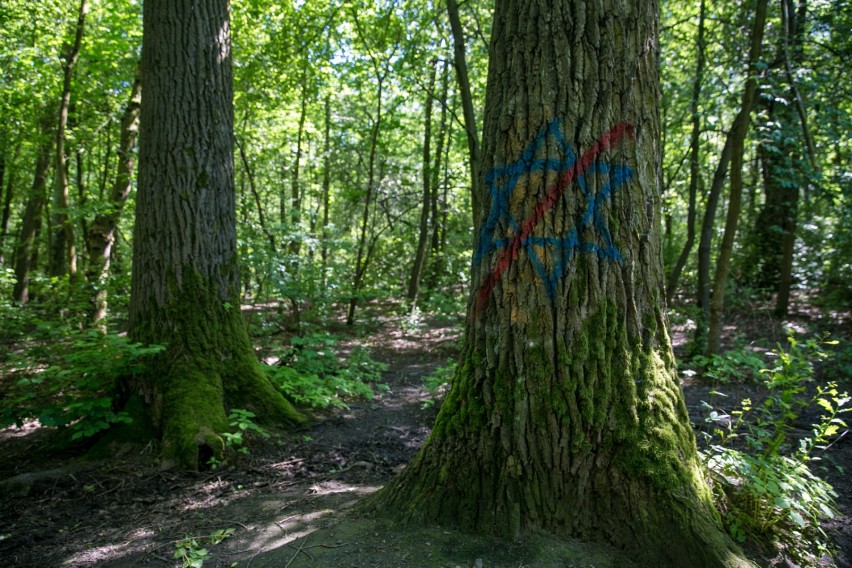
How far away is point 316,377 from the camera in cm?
582

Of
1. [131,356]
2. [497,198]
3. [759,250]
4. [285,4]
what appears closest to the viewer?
[497,198]

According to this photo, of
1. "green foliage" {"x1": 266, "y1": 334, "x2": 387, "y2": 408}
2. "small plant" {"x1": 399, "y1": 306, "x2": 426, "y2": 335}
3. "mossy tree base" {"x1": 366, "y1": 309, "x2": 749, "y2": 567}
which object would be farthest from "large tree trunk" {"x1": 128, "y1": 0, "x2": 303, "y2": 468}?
"small plant" {"x1": 399, "y1": 306, "x2": 426, "y2": 335}

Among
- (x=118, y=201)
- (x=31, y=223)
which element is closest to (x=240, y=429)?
(x=118, y=201)

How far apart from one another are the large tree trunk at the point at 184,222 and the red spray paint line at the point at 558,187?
10.6 feet

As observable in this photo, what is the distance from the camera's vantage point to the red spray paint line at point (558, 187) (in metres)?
2.43

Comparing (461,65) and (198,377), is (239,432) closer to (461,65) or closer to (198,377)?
(198,377)

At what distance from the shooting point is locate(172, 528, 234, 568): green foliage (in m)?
2.53

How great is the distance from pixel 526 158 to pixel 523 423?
130 cm

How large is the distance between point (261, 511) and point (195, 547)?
1.95 ft

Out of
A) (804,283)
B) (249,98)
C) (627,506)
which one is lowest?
(627,506)

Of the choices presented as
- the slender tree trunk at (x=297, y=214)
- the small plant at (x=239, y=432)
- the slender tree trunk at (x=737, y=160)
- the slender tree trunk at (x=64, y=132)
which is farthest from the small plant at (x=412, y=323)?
the small plant at (x=239, y=432)

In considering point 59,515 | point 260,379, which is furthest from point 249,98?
point 59,515

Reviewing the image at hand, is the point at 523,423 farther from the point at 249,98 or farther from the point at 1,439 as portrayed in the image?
the point at 249,98

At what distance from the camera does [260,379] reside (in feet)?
16.6
